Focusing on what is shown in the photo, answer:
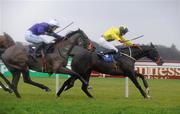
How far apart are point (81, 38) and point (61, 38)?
587 mm

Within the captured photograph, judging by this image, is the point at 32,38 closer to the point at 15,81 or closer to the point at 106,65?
the point at 15,81

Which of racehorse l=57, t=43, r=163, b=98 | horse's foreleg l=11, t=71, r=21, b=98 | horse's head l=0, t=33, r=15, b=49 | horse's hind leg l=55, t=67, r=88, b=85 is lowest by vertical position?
horse's foreleg l=11, t=71, r=21, b=98

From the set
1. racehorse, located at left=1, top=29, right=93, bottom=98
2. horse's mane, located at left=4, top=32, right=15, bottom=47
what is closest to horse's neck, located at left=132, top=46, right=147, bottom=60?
racehorse, located at left=1, top=29, right=93, bottom=98

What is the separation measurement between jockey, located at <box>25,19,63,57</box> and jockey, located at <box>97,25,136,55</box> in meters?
1.85

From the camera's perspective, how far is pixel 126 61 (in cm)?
1683

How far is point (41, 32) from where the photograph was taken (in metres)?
15.9

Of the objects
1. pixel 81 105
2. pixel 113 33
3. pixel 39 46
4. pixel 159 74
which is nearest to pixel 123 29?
pixel 113 33

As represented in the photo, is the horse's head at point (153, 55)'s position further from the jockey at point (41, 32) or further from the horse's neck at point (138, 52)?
the jockey at point (41, 32)

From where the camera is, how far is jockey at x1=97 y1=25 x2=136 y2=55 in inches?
665

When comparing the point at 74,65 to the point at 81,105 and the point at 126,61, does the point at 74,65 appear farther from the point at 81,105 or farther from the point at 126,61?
the point at 81,105

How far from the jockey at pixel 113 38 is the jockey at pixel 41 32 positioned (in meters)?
1.85

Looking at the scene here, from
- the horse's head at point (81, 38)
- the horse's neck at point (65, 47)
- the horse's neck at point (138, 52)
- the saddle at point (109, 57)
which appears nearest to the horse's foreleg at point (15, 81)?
the horse's neck at point (65, 47)

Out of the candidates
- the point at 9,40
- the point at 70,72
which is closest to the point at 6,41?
the point at 9,40

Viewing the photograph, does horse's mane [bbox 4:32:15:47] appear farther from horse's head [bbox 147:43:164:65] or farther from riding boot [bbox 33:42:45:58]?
horse's head [bbox 147:43:164:65]
